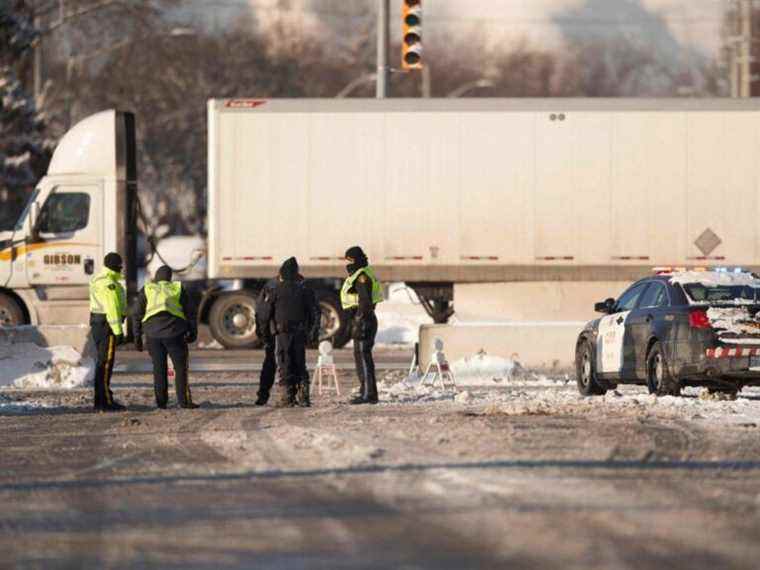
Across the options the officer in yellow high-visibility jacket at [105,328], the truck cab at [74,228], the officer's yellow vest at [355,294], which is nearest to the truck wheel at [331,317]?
the truck cab at [74,228]

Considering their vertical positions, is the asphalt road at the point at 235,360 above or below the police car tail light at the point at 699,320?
below

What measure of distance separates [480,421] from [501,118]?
16359mm

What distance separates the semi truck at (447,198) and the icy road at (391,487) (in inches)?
530

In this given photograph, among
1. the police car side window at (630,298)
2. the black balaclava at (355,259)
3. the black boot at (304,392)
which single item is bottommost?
the black boot at (304,392)

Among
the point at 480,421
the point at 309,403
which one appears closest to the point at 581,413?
the point at 480,421

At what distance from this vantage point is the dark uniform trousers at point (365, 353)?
2088 centimetres

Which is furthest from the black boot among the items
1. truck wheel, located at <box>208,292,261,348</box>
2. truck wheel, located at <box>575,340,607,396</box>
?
truck wheel, located at <box>208,292,261,348</box>

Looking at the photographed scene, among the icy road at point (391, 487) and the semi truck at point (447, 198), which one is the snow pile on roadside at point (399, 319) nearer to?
the semi truck at point (447, 198)

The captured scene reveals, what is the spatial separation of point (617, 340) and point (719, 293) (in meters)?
1.53

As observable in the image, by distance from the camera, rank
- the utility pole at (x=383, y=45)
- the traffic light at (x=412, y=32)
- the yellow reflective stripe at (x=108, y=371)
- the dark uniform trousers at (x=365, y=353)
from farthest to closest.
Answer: the utility pole at (x=383, y=45), the traffic light at (x=412, y=32), the dark uniform trousers at (x=365, y=353), the yellow reflective stripe at (x=108, y=371)

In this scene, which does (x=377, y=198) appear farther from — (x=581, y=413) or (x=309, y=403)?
(x=581, y=413)

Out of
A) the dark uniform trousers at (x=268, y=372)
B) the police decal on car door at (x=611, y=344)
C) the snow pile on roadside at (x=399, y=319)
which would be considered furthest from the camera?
the snow pile on roadside at (x=399, y=319)

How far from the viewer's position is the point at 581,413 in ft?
60.1

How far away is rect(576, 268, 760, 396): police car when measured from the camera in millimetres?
19812
